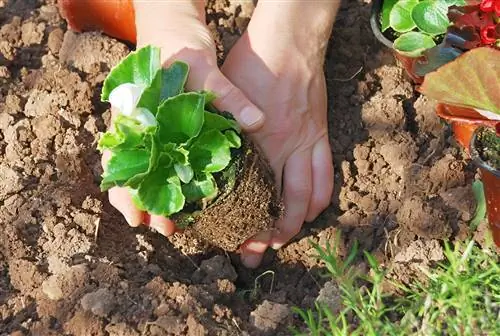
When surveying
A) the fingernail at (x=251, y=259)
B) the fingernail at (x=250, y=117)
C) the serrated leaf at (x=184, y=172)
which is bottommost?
the fingernail at (x=251, y=259)

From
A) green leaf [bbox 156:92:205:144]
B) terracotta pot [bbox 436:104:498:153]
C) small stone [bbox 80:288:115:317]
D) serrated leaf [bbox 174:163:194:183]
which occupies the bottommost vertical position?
small stone [bbox 80:288:115:317]

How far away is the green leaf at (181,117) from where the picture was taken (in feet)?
6.27

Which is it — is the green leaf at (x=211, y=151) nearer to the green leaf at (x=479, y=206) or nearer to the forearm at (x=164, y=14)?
the forearm at (x=164, y=14)

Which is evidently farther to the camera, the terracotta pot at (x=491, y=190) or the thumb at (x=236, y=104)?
the thumb at (x=236, y=104)

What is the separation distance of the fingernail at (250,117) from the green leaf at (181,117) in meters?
A: 0.16

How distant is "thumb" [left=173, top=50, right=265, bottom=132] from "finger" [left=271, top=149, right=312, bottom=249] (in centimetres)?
22

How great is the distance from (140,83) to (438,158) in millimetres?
819

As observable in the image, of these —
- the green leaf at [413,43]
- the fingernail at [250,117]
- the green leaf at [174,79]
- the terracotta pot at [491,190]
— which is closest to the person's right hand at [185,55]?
the fingernail at [250,117]

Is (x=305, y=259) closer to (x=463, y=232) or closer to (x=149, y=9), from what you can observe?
(x=463, y=232)

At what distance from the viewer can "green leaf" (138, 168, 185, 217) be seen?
6.44 ft

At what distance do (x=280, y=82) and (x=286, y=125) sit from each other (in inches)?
4.4

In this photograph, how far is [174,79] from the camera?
2.00 m

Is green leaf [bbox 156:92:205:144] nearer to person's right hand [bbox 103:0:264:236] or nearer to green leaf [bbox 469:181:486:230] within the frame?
person's right hand [bbox 103:0:264:236]

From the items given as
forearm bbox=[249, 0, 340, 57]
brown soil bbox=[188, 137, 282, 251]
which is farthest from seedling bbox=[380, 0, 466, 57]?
brown soil bbox=[188, 137, 282, 251]
